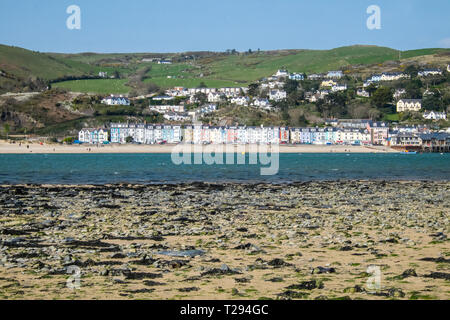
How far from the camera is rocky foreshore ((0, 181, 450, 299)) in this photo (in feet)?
31.3

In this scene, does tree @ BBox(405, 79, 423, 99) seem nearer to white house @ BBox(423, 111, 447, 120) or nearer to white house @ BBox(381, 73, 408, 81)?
white house @ BBox(423, 111, 447, 120)

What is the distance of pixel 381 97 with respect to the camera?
161000mm

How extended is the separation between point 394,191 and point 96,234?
747 inches

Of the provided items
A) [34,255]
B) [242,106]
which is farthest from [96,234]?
[242,106]

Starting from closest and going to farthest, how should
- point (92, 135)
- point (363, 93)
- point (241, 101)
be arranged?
point (92, 135) < point (363, 93) < point (241, 101)

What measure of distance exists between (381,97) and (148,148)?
2949 inches

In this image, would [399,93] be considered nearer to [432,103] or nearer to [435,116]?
[432,103]

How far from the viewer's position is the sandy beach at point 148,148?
11288cm

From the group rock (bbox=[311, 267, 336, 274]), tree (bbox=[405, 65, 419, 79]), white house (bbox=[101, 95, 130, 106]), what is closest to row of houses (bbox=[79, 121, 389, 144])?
white house (bbox=[101, 95, 130, 106])

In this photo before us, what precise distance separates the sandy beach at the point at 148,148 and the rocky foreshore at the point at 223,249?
93.0 meters

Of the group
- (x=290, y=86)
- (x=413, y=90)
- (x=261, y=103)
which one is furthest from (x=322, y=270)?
(x=290, y=86)

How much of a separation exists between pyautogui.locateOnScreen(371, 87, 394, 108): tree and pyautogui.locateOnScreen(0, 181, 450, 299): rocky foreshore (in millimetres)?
142370

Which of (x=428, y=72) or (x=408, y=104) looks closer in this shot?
(x=408, y=104)

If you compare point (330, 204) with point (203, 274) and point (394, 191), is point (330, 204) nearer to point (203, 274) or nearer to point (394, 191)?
point (394, 191)
